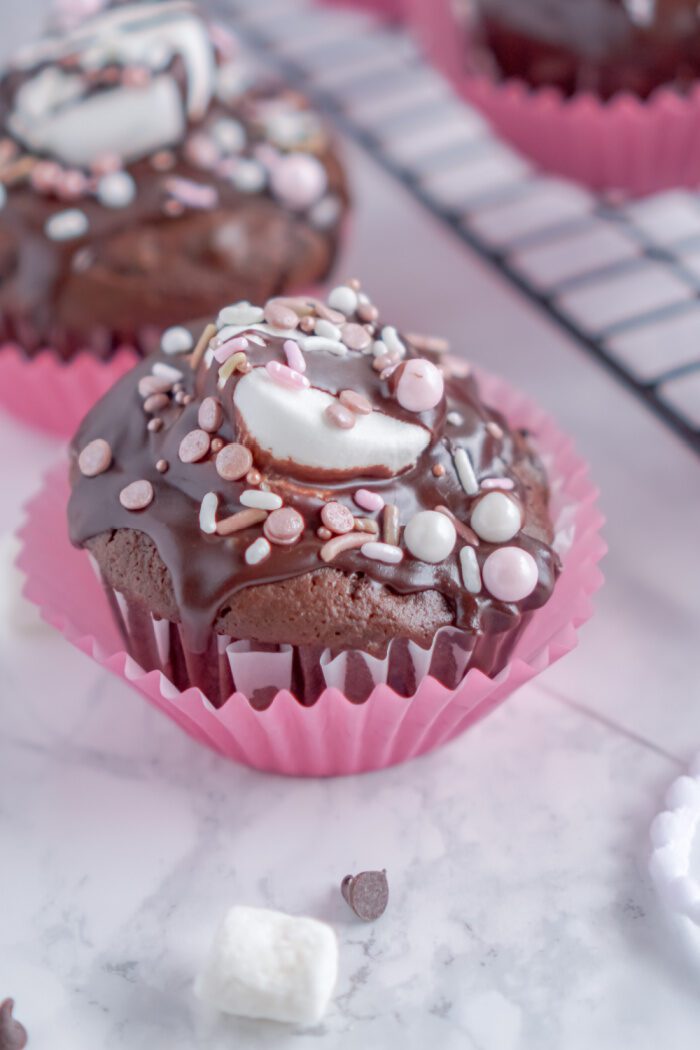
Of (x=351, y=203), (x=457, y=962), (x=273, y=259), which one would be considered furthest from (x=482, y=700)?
(x=351, y=203)

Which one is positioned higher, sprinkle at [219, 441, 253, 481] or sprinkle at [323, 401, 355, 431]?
sprinkle at [323, 401, 355, 431]

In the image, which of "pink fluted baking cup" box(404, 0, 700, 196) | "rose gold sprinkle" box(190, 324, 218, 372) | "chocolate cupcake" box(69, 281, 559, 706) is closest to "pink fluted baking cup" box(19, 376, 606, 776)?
"chocolate cupcake" box(69, 281, 559, 706)

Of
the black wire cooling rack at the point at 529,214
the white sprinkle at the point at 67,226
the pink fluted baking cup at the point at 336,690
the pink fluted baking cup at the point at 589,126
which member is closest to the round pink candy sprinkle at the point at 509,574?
the pink fluted baking cup at the point at 336,690

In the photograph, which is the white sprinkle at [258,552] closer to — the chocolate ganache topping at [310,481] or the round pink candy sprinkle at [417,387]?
the chocolate ganache topping at [310,481]

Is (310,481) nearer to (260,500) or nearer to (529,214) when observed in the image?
(260,500)

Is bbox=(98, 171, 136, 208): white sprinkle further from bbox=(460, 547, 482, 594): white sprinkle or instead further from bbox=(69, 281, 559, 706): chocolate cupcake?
bbox=(460, 547, 482, 594): white sprinkle

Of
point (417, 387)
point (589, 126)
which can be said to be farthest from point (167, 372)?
point (589, 126)

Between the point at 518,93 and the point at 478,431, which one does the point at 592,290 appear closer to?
the point at 518,93
